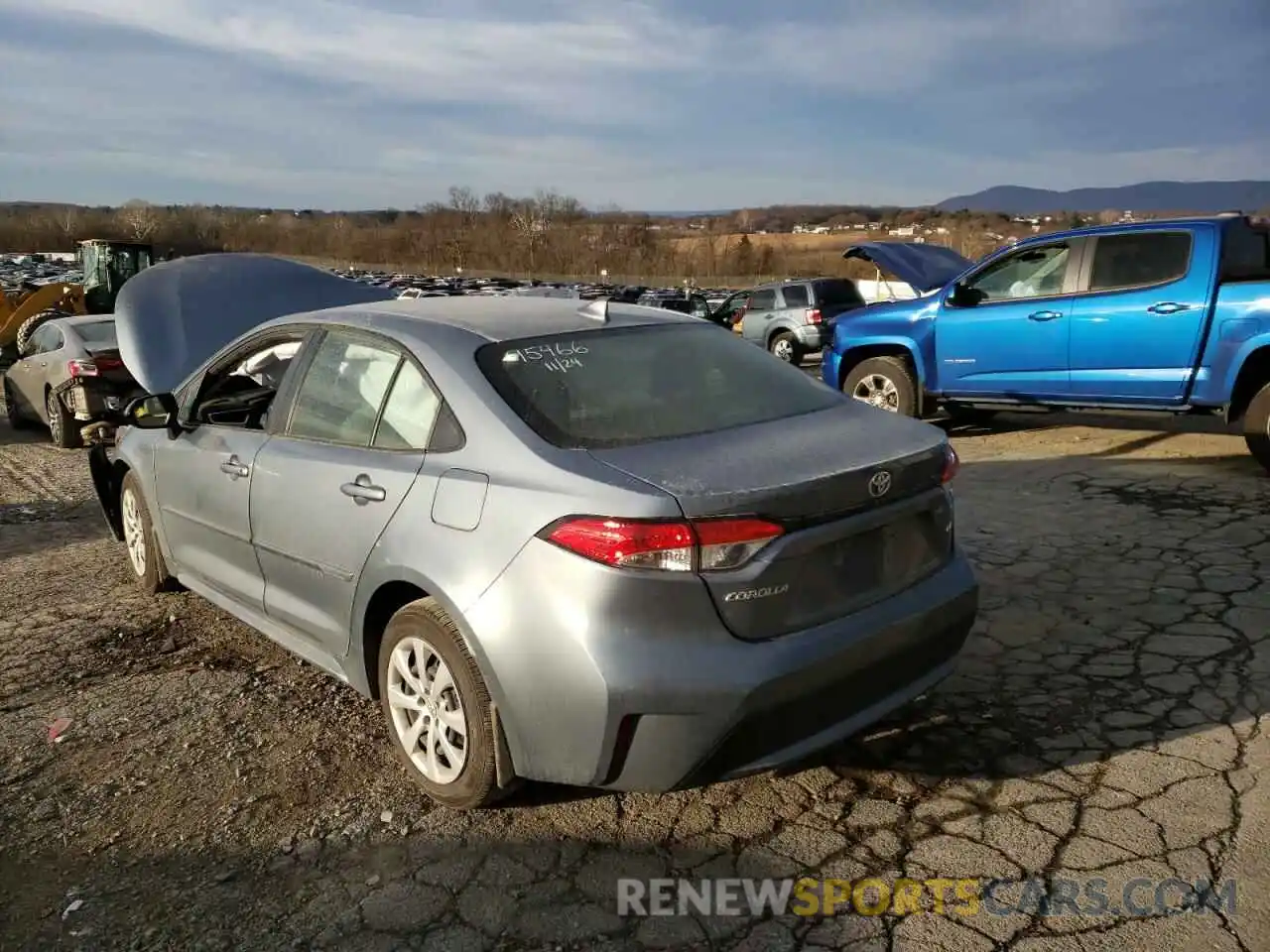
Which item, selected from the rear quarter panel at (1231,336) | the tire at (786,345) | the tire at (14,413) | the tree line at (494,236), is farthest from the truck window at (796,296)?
the tree line at (494,236)

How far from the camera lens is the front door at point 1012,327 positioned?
306 inches

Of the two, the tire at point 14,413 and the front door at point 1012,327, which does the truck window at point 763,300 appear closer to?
the front door at point 1012,327

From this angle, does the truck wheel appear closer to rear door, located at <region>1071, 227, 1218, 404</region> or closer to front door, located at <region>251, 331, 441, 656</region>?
rear door, located at <region>1071, 227, 1218, 404</region>

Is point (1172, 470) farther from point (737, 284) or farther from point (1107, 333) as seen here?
point (737, 284)

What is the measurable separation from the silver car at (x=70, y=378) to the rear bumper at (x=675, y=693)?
809 centimetres

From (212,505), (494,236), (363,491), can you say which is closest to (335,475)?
(363,491)

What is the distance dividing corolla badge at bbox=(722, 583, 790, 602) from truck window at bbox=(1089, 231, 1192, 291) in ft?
19.1

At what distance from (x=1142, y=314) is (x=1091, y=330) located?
15.9 inches

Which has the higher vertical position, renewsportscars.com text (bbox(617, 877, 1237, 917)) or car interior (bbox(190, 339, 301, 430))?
car interior (bbox(190, 339, 301, 430))

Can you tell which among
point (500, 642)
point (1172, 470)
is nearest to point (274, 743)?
point (500, 642)

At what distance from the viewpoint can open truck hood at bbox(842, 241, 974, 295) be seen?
965cm

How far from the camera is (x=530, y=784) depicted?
3.21 meters

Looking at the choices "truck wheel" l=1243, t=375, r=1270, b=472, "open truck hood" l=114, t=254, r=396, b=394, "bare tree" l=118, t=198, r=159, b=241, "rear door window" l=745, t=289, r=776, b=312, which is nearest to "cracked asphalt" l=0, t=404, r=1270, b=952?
"open truck hood" l=114, t=254, r=396, b=394

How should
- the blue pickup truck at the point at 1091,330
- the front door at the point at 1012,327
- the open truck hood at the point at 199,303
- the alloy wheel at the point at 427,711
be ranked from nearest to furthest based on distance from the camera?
the alloy wheel at the point at 427,711
the open truck hood at the point at 199,303
the blue pickup truck at the point at 1091,330
the front door at the point at 1012,327
